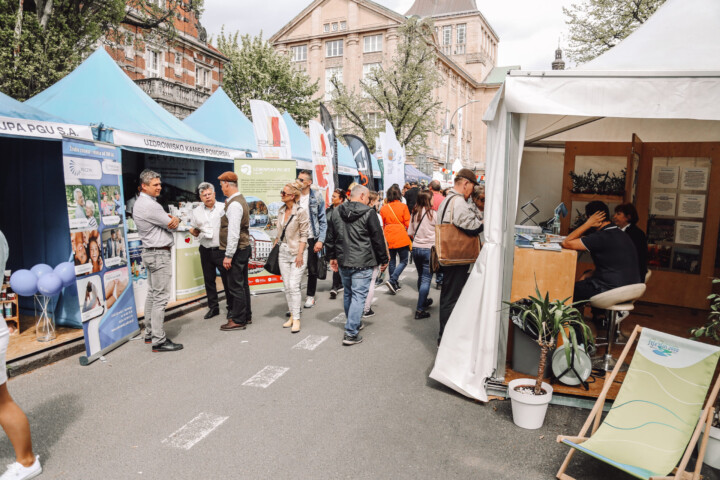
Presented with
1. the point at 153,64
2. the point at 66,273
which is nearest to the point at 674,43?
the point at 66,273

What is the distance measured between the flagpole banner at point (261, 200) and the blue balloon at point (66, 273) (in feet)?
10.8

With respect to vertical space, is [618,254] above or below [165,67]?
below

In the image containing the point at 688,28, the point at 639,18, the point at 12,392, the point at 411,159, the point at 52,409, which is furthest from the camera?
the point at 411,159

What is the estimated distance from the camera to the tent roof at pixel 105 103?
686cm

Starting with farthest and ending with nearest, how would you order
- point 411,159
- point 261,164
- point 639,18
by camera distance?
point 411,159
point 639,18
point 261,164

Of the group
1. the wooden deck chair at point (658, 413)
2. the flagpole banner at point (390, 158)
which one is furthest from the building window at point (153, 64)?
the wooden deck chair at point (658, 413)

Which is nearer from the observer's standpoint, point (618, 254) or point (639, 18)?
point (618, 254)

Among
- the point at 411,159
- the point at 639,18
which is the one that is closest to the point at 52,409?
the point at 639,18

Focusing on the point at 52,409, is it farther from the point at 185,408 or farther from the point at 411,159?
the point at 411,159

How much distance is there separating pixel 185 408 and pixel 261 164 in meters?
5.32

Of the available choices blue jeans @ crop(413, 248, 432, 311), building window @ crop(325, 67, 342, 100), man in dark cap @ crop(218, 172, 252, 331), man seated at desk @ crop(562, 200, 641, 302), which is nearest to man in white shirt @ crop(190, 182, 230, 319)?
man in dark cap @ crop(218, 172, 252, 331)

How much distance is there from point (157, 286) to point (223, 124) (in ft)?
21.6

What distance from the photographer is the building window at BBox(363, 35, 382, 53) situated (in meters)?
42.9

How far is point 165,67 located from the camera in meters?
25.2
